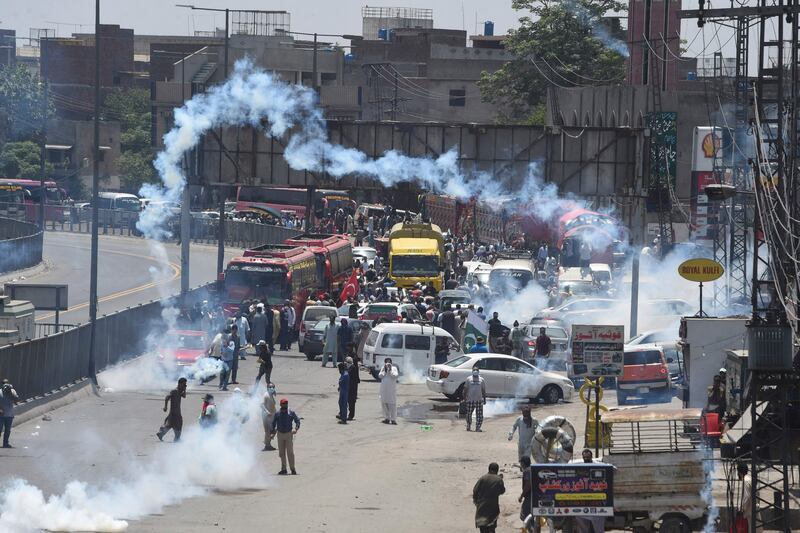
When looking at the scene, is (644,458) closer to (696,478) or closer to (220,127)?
(696,478)

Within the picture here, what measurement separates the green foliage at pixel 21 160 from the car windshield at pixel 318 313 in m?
63.1

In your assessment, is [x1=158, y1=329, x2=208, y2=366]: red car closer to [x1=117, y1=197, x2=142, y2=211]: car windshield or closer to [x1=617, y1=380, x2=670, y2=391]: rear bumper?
[x1=617, y1=380, x2=670, y2=391]: rear bumper

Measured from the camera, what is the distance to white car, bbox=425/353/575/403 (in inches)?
→ 1227

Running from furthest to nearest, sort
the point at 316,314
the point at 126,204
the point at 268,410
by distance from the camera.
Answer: the point at 126,204 → the point at 316,314 → the point at 268,410

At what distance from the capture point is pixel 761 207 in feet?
79.5

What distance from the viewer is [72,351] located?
2997 cm

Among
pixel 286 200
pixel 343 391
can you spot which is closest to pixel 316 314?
pixel 343 391

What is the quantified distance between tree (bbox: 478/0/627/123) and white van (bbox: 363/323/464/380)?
5551 cm

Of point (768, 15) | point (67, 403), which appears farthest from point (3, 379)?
point (768, 15)

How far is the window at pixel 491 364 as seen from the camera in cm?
3108

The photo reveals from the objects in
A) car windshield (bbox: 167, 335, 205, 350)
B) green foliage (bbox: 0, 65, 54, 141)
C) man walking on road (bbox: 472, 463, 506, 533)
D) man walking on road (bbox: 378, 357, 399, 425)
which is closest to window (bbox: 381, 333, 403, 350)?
car windshield (bbox: 167, 335, 205, 350)

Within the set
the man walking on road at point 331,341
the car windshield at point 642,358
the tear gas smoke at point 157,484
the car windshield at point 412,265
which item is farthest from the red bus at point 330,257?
the tear gas smoke at point 157,484

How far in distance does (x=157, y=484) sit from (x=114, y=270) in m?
41.7

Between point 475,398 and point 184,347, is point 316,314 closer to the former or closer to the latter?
point 184,347
